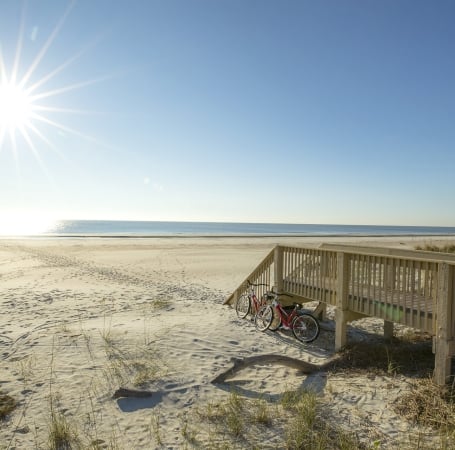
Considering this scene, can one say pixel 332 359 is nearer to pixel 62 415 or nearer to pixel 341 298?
pixel 341 298

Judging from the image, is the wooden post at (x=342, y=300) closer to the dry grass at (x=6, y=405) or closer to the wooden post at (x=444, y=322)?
the wooden post at (x=444, y=322)

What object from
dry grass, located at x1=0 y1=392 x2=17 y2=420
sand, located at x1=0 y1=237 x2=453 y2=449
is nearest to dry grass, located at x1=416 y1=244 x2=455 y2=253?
sand, located at x1=0 y1=237 x2=453 y2=449

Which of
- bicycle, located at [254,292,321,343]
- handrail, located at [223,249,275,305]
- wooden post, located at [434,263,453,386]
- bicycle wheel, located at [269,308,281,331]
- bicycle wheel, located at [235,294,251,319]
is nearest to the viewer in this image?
wooden post, located at [434,263,453,386]

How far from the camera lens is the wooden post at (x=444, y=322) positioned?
5234 mm

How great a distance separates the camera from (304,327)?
8180 mm

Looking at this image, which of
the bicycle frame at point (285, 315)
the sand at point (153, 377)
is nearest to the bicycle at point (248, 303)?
Result: the sand at point (153, 377)

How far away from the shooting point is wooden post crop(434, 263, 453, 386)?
17.2ft

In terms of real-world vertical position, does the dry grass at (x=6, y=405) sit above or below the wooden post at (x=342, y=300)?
below

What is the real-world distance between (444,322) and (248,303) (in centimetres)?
545

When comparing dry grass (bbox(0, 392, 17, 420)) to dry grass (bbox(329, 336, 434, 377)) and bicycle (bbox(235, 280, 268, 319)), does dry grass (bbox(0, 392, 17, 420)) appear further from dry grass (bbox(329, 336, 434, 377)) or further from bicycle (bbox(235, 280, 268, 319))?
bicycle (bbox(235, 280, 268, 319))

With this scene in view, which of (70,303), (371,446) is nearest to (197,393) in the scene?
(371,446)

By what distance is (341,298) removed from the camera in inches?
295

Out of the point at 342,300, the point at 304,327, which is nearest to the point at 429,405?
the point at 342,300

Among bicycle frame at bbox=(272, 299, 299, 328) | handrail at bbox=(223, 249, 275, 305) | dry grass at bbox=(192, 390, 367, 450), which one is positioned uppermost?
handrail at bbox=(223, 249, 275, 305)
